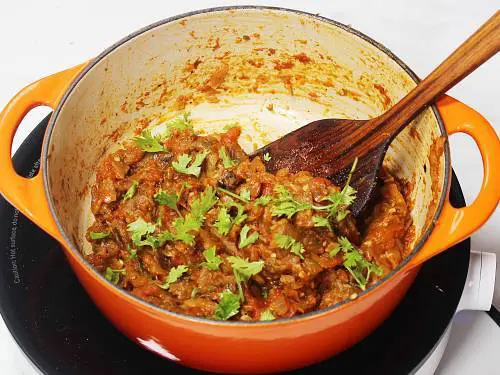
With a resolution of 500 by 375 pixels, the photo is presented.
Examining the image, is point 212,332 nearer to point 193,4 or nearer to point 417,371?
point 417,371

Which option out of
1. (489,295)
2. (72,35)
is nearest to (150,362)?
(489,295)

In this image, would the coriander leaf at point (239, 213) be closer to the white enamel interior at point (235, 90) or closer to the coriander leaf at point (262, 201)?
the coriander leaf at point (262, 201)

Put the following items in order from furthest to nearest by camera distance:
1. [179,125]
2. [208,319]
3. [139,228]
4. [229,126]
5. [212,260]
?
[229,126] < [179,125] < [139,228] < [212,260] < [208,319]

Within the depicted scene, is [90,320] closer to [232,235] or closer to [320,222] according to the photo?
[232,235]

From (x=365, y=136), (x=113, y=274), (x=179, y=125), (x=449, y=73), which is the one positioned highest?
(x=449, y=73)

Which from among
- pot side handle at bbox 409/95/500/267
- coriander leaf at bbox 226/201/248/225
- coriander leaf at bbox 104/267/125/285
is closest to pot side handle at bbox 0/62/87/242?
coriander leaf at bbox 104/267/125/285

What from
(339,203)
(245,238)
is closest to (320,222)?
(339,203)
